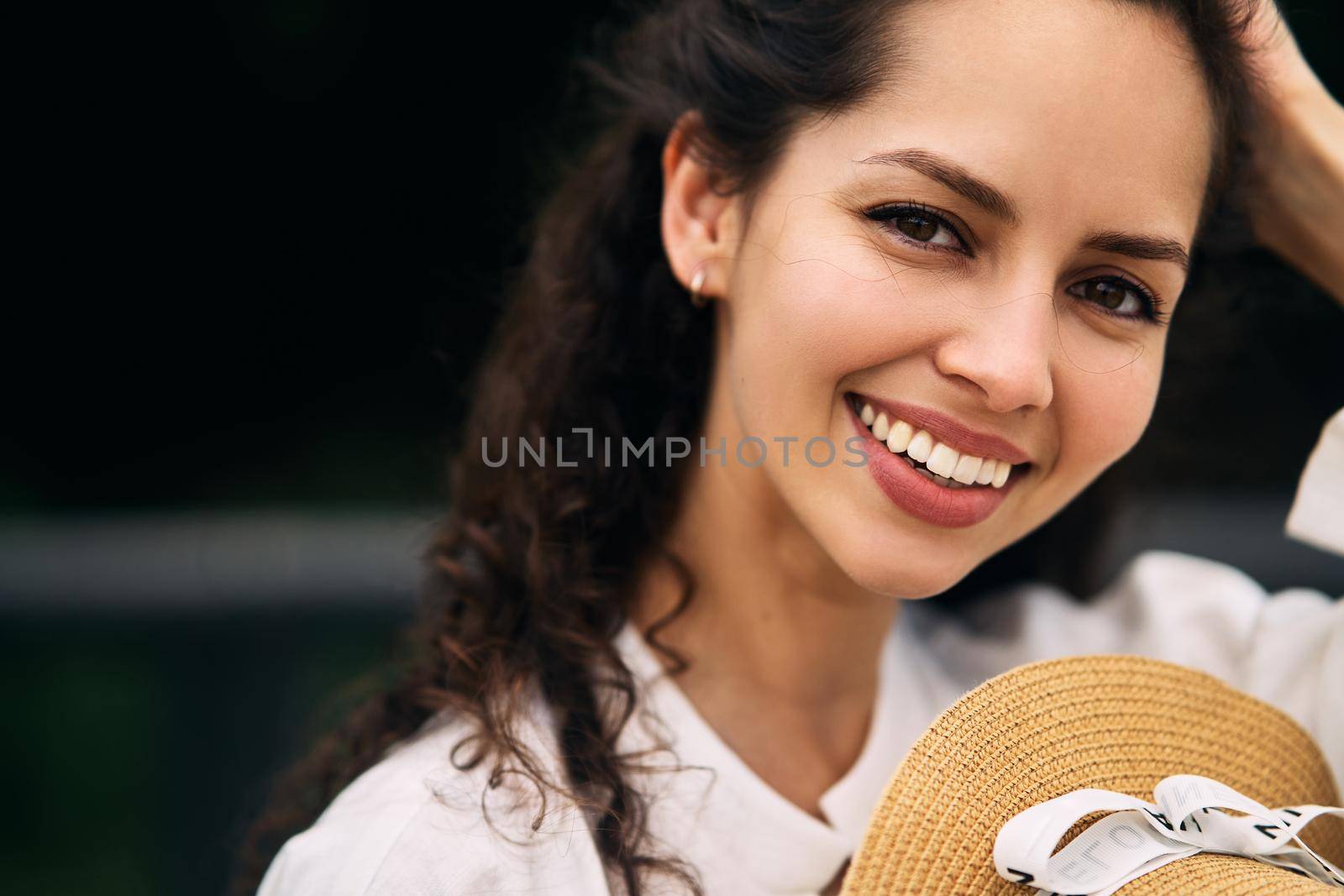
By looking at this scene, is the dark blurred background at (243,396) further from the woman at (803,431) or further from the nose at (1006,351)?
the nose at (1006,351)

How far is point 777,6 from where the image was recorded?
1158mm

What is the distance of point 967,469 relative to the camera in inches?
40.8

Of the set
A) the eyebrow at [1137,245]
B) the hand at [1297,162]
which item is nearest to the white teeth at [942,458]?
the eyebrow at [1137,245]

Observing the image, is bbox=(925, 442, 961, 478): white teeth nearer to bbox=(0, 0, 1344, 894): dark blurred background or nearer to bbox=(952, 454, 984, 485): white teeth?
bbox=(952, 454, 984, 485): white teeth

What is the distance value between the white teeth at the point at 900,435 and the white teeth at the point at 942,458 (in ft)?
0.08

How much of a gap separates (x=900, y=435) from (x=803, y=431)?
0.30 feet

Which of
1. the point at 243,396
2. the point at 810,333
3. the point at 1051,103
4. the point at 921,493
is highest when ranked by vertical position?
the point at 1051,103

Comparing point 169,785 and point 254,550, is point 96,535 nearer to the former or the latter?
point 254,550

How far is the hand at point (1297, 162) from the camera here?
1234mm

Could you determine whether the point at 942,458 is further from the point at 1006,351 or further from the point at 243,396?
the point at 243,396

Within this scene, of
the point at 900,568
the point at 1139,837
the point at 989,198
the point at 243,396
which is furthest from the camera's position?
the point at 243,396

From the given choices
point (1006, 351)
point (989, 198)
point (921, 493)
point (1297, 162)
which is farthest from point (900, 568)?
point (1297, 162)
